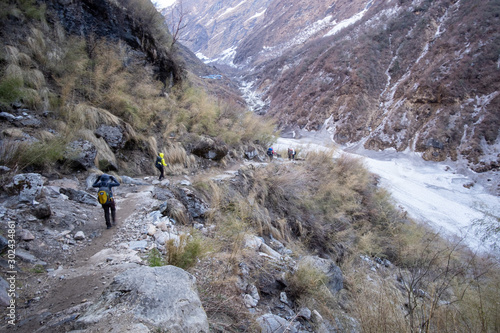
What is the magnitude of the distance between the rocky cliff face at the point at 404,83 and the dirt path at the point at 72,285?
24.7 meters

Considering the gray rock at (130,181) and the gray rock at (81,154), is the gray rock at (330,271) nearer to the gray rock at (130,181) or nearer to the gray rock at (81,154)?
the gray rock at (130,181)

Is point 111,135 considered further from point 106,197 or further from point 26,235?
point 26,235

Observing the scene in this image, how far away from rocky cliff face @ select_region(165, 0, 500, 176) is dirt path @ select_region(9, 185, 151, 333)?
81.0 ft

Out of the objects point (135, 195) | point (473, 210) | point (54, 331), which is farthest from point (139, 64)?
point (473, 210)

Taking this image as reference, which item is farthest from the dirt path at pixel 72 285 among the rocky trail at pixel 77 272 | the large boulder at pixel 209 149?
the large boulder at pixel 209 149

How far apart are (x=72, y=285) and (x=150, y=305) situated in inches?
50.7

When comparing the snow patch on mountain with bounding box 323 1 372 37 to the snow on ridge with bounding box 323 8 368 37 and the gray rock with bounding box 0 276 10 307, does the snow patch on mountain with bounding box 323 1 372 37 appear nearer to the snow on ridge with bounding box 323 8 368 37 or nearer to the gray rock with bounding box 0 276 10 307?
the snow on ridge with bounding box 323 8 368 37

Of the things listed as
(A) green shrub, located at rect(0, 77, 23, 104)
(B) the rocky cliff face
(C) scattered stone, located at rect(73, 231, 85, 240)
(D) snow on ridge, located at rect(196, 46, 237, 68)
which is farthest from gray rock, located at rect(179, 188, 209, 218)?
(D) snow on ridge, located at rect(196, 46, 237, 68)

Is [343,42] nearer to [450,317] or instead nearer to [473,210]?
[473,210]

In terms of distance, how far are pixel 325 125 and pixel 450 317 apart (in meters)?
29.3

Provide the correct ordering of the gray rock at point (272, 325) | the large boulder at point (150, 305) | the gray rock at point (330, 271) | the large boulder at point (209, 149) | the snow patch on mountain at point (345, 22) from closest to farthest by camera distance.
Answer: the large boulder at point (150, 305) → the gray rock at point (272, 325) → the gray rock at point (330, 271) → the large boulder at point (209, 149) → the snow patch on mountain at point (345, 22)

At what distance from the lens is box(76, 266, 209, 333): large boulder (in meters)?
1.36

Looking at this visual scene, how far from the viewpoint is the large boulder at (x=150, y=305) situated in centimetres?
136

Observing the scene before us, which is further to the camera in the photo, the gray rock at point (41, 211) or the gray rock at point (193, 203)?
the gray rock at point (193, 203)
